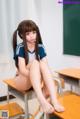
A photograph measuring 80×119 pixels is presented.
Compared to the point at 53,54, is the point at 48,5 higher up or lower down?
higher up

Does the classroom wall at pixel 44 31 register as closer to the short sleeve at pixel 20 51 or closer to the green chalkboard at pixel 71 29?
the green chalkboard at pixel 71 29

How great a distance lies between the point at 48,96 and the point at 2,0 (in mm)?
2403

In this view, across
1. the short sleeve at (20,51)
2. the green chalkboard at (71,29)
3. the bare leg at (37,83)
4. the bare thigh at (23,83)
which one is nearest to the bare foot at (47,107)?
the bare leg at (37,83)

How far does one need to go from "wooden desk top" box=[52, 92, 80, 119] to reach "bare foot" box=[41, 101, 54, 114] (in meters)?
0.08

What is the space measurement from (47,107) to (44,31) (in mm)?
2927

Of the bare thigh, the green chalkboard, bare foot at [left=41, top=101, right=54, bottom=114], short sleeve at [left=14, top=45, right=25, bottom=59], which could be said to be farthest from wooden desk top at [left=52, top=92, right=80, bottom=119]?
the green chalkboard

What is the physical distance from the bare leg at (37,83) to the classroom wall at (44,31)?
194 cm

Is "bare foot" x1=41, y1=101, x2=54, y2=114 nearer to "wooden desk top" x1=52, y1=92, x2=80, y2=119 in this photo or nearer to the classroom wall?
"wooden desk top" x1=52, y1=92, x2=80, y2=119

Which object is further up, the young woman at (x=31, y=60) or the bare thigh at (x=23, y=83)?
the young woman at (x=31, y=60)

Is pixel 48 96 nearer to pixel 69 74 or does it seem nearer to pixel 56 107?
pixel 56 107

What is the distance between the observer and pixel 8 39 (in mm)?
3895

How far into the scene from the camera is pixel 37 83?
6.32 feet

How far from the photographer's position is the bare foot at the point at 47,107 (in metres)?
1.66

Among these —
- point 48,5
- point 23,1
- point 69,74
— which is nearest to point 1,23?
point 23,1
